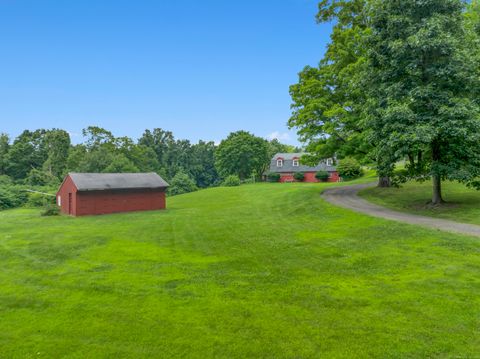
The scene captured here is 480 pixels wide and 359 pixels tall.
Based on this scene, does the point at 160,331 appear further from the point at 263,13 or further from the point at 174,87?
the point at 174,87

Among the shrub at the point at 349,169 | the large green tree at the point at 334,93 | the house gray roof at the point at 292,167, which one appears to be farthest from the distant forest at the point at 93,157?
the large green tree at the point at 334,93

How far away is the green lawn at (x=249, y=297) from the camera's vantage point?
5582mm

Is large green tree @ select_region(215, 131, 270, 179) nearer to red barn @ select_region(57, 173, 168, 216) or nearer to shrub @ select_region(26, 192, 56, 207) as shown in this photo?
shrub @ select_region(26, 192, 56, 207)

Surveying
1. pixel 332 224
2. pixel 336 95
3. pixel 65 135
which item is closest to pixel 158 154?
pixel 65 135

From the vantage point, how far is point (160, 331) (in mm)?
6148

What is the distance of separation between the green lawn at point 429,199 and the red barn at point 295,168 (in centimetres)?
3106

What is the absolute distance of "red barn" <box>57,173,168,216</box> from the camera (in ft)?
94.2

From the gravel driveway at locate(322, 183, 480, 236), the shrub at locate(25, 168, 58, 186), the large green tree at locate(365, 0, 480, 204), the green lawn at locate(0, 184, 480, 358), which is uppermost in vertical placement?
the large green tree at locate(365, 0, 480, 204)

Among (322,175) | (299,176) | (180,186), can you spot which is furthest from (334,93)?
(180,186)

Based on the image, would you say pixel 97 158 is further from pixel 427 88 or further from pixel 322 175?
pixel 427 88

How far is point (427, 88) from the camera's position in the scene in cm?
1700

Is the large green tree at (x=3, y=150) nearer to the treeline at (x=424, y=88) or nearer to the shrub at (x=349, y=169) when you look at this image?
the shrub at (x=349, y=169)

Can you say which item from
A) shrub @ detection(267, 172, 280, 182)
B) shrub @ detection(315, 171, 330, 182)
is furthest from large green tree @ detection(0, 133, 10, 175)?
shrub @ detection(315, 171, 330, 182)

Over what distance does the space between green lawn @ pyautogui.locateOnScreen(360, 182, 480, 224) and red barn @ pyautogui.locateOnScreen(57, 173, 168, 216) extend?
20815mm
